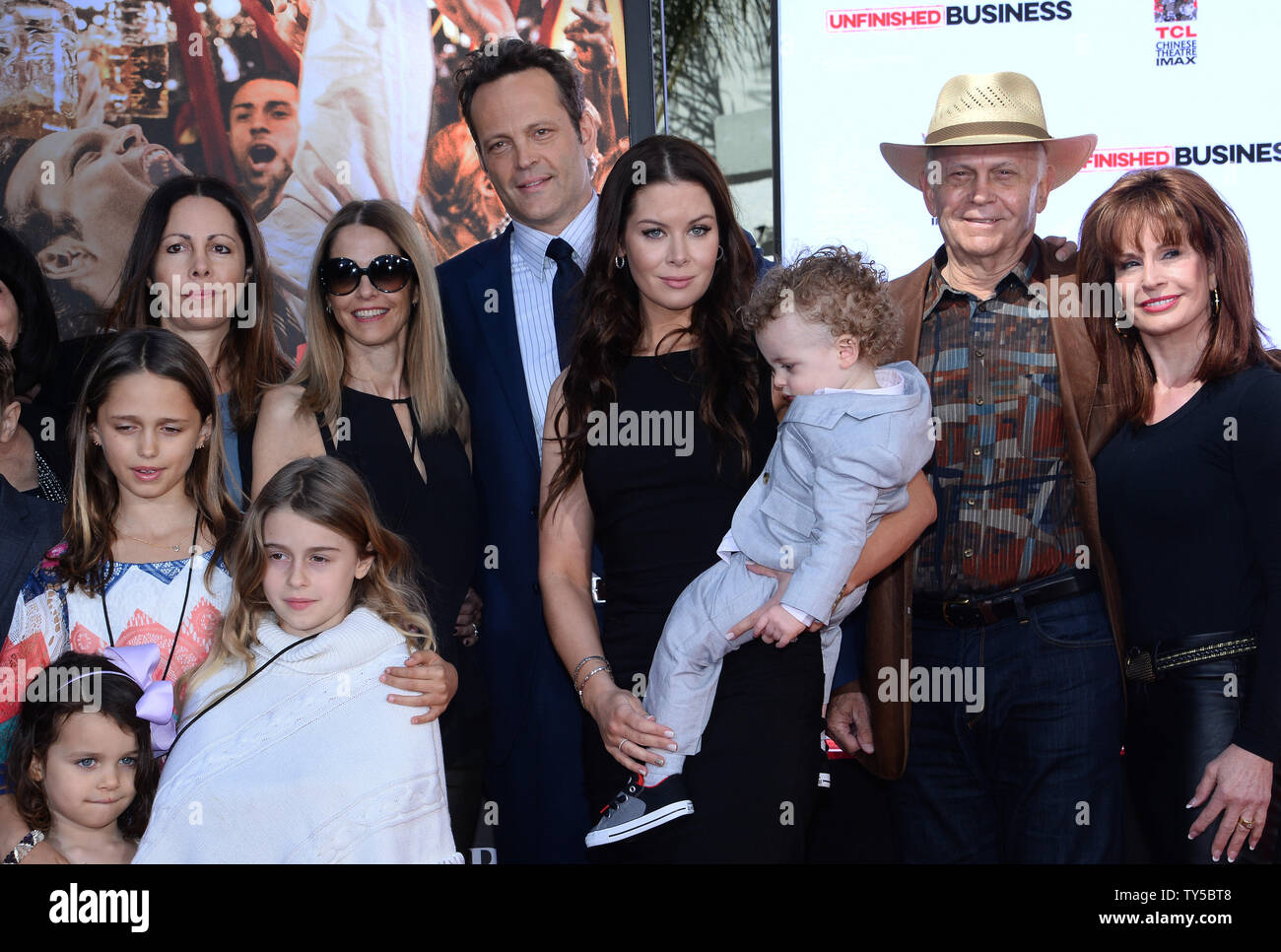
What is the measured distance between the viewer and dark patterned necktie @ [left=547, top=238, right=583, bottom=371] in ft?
10.8

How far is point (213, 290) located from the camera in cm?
327

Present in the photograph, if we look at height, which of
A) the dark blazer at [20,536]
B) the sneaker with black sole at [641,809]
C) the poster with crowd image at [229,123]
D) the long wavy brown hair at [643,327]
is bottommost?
the sneaker with black sole at [641,809]

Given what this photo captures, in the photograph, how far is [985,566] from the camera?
2.89 m

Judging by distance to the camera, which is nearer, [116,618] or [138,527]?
[116,618]

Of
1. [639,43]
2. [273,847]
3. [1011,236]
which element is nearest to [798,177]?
[639,43]

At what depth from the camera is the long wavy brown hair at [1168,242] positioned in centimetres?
285

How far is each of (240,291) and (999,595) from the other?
224 cm

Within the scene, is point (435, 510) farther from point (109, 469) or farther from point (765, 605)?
point (765, 605)

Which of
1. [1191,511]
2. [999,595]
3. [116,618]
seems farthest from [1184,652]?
[116,618]

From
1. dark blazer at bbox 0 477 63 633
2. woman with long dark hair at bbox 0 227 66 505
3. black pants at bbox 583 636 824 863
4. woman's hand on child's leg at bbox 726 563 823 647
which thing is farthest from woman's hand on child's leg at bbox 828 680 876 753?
woman with long dark hair at bbox 0 227 66 505

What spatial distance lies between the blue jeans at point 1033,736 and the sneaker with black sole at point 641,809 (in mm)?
742

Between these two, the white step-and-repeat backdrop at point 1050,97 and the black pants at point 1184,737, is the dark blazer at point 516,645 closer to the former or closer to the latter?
the white step-and-repeat backdrop at point 1050,97

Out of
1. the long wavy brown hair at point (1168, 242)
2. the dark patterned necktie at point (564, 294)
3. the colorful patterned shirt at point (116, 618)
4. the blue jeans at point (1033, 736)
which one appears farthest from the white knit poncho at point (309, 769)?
the long wavy brown hair at point (1168, 242)

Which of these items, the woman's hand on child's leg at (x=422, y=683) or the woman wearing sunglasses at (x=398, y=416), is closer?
the woman's hand on child's leg at (x=422, y=683)
